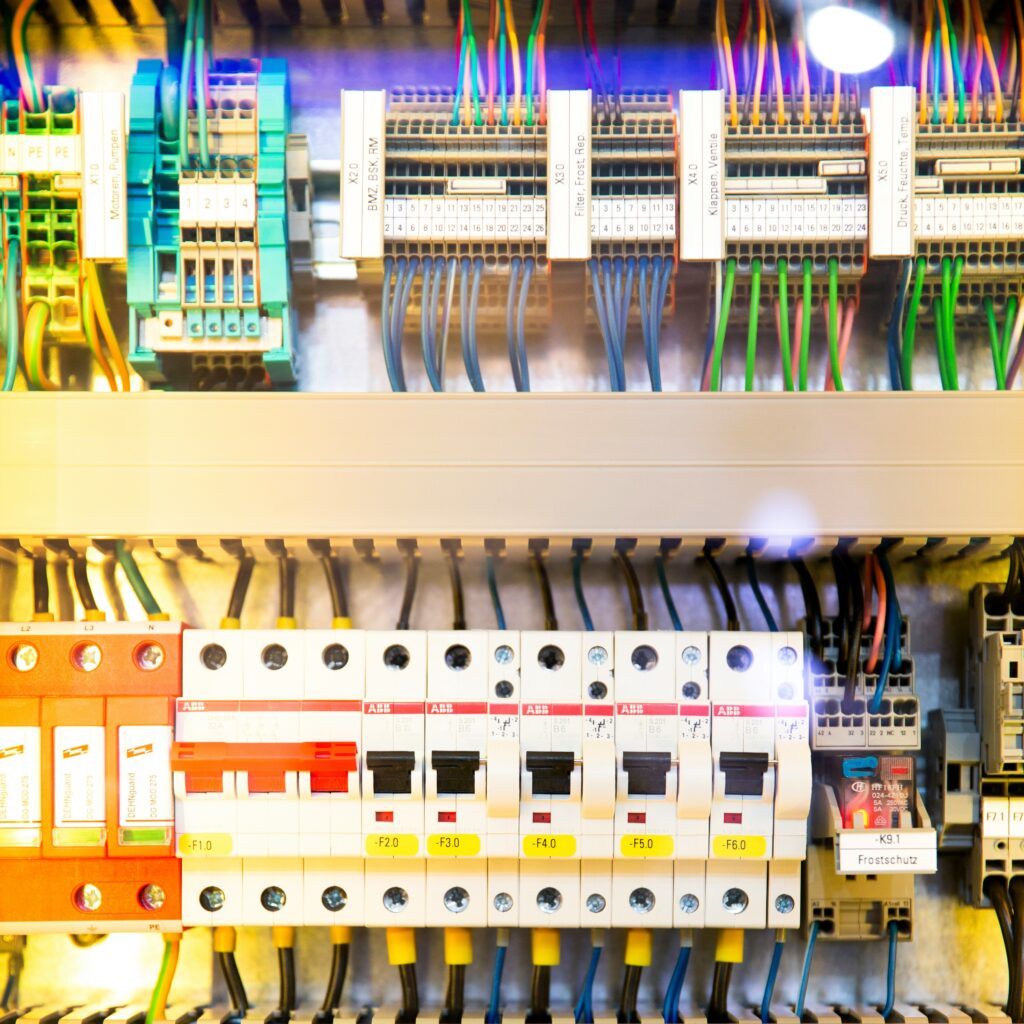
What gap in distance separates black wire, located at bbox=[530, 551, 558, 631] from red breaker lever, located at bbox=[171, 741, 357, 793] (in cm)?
34

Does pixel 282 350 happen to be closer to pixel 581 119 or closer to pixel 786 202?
pixel 581 119

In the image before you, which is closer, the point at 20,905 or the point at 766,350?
the point at 20,905

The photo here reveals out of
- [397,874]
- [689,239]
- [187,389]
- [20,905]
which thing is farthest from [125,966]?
[689,239]

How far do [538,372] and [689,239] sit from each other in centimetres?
33

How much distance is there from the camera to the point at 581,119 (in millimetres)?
1375

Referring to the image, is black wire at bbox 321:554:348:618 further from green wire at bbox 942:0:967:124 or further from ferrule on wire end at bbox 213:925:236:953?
green wire at bbox 942:0:967:124

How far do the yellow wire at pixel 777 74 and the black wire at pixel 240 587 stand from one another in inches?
38.2

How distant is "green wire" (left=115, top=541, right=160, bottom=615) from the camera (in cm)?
142

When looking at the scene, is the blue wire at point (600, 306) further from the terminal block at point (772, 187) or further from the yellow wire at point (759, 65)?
the yellow wire at point (759, 65)

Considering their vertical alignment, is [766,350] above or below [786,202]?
below

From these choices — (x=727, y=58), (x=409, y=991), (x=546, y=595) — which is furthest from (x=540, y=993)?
(x=727, y=58)

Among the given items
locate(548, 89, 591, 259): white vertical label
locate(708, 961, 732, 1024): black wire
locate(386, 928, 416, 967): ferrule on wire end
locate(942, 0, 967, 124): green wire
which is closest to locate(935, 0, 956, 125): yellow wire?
locate(942, 0, 967, 124): green wire

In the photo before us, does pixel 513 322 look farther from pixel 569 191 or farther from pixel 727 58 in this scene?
pixel 727 58

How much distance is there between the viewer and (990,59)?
57.4 inches
